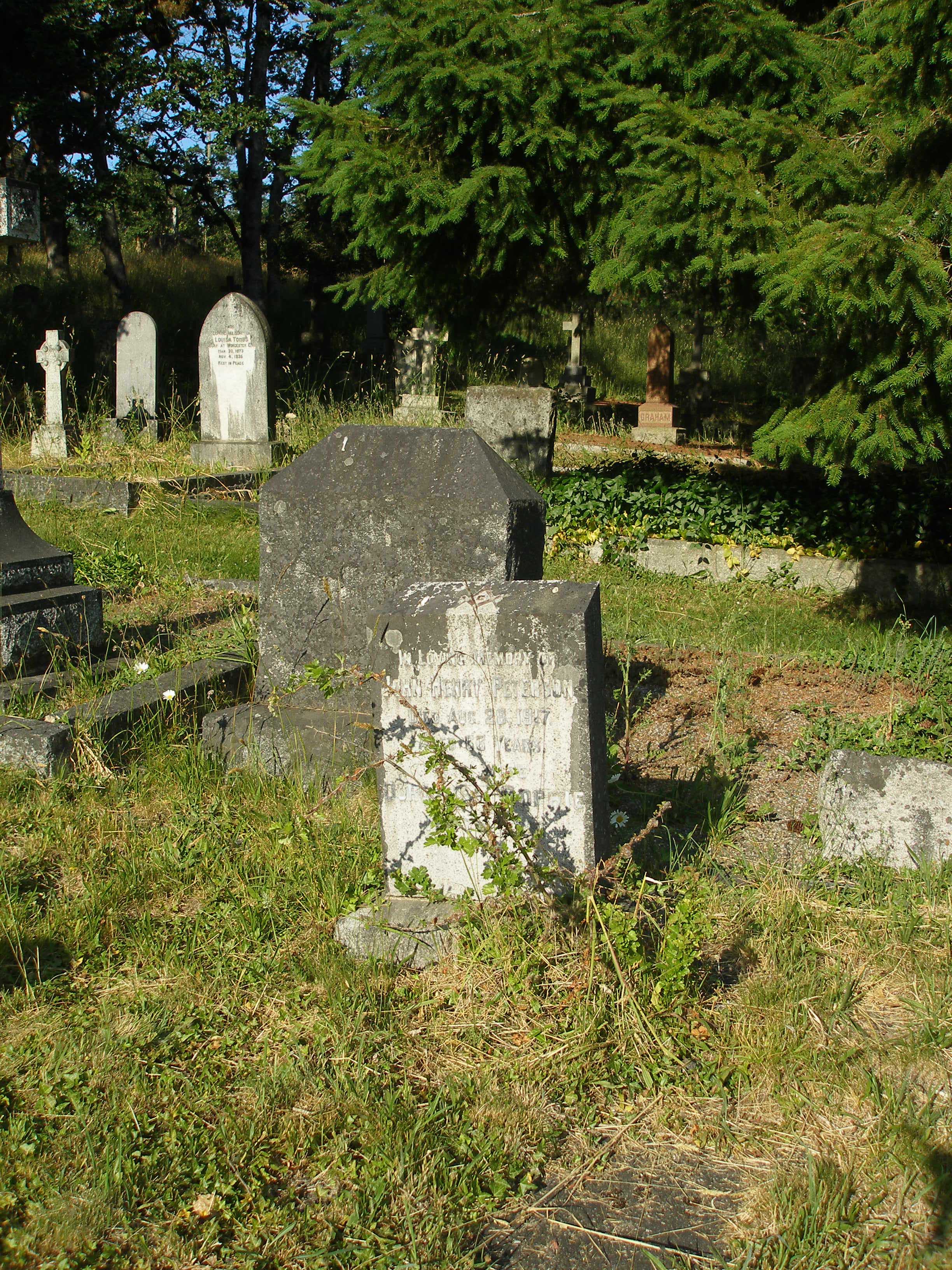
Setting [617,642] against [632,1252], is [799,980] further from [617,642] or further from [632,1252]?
[617,642]

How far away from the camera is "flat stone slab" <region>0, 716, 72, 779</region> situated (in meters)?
4.07

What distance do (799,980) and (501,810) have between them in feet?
3.21

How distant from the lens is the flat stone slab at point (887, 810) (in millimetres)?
3711

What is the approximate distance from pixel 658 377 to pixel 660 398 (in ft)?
1.12

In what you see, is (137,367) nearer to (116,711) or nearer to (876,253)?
(116,711)

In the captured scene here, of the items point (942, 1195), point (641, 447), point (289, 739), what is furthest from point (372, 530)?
point (641, 447)

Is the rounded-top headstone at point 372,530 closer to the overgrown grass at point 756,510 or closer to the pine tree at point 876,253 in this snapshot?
the pine tree at point 876,253

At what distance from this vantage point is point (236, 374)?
39.8 ft

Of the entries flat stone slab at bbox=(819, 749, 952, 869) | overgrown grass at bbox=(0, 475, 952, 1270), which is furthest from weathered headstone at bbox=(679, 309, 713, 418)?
overgrown grass at bbox=(0, 475, 952, 1270)

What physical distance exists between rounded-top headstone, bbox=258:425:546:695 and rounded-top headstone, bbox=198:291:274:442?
304 inches

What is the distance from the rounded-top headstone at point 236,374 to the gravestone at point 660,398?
6.72 metres

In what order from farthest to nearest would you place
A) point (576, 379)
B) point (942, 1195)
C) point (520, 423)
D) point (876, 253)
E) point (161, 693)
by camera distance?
point (576, 379), point (520, 423), point (876, 253), point (161, 693), point (942, 1195)

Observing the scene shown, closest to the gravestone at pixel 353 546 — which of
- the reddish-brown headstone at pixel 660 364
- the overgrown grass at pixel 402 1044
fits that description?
the overgrown grass at pixel 402 1044

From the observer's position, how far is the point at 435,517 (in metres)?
4.39
